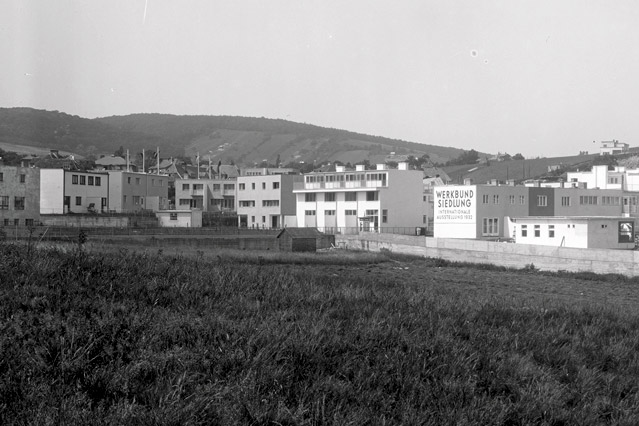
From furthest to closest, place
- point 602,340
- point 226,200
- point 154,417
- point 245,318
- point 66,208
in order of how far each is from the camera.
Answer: point 226,200
point 66,208
point 602,340
point 245,318
point 154,417

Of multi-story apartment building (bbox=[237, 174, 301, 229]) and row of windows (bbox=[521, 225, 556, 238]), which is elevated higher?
multi-story apartment building (bbox=[237, 174, 301, 229])

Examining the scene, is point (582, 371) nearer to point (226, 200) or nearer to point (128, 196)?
point (128, 196)

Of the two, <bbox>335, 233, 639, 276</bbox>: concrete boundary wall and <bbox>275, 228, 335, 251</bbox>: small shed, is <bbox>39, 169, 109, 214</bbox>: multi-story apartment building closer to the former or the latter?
<bbox>275, 228, 335, 251</bbox>: small shed

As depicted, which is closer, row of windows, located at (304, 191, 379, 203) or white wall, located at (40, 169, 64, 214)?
white wall, located at (40, 169, 64, 214)

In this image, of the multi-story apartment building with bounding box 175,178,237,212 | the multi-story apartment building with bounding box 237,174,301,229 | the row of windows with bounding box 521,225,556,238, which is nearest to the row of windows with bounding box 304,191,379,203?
the multi-story apartment building with bounding box 237,174,301,229

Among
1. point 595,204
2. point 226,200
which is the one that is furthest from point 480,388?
point 226,200

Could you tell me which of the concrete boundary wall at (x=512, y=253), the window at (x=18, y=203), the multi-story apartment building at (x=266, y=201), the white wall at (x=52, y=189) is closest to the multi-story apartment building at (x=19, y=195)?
the window at (x=18, y=203)

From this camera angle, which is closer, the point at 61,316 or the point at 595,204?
the point at 61,316

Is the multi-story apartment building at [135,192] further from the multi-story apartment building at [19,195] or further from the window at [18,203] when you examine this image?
the window at [18,203]
